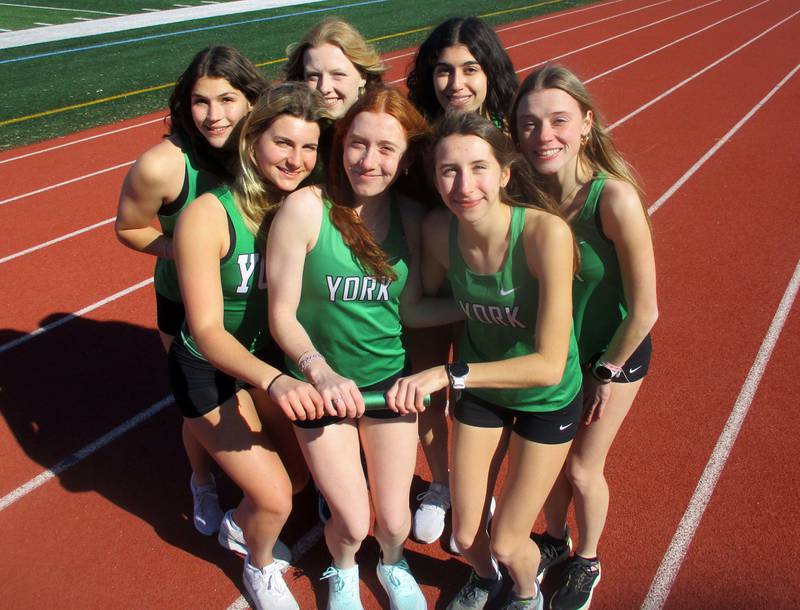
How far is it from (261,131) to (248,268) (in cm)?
48

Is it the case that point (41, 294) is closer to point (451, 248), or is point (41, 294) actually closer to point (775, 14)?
point (451, 248)

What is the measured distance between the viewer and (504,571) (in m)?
3.28

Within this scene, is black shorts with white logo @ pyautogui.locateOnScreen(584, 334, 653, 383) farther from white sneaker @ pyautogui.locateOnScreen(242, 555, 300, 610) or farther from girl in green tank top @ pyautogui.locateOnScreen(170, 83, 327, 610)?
white sneaker @ pyautogui.locateOnScreen(242, 555, 300, 610)

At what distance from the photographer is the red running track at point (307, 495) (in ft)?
10.9

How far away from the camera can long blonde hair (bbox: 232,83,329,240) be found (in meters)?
2.61

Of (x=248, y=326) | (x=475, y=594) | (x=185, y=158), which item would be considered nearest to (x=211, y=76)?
(x=185, y=158)

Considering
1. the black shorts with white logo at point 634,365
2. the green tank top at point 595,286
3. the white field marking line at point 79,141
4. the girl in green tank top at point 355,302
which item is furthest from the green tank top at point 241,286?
the white field marking line at point 79,141

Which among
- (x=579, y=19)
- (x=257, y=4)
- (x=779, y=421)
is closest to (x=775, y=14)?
(x=579, y=19)

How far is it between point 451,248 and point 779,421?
9.09 feet

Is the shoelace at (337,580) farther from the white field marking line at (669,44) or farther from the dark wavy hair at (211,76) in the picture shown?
the white field marking line at (669,44)

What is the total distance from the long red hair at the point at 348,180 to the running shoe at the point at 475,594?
132cm

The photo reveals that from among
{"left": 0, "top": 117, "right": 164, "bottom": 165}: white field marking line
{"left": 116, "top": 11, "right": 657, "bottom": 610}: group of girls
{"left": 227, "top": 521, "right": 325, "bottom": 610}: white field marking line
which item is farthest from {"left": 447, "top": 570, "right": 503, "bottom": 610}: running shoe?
{"left": 0, "top": 117, "right": 164, "bottom": 165}: white field marking line

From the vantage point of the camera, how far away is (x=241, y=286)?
2.73 m

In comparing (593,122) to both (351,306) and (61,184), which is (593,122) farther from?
(61,184)
